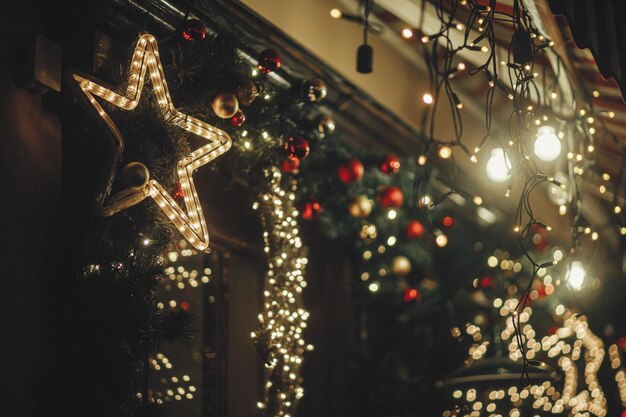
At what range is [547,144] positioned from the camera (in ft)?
15.1

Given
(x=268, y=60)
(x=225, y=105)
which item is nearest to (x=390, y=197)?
(x=268, y=60)

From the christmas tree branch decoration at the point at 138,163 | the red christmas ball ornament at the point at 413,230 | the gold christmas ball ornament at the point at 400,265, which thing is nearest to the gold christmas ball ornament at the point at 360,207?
the red christmas ball ornament at the point at 413,230

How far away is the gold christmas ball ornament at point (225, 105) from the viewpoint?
3.16m

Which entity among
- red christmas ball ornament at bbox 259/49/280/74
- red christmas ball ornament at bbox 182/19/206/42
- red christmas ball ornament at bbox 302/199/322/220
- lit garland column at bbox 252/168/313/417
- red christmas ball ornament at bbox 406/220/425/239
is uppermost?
red christmas ball ornament at bbox 259/49/280/74

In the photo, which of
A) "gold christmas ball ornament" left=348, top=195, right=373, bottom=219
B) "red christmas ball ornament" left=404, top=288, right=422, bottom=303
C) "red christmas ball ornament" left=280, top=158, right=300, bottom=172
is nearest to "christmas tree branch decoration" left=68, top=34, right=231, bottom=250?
"red christmas ball ornament" left=280, top=158, right=300, bottom=172

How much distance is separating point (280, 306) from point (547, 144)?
1.93 meters

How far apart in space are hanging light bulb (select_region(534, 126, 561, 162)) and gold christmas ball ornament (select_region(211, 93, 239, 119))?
215 centimetres

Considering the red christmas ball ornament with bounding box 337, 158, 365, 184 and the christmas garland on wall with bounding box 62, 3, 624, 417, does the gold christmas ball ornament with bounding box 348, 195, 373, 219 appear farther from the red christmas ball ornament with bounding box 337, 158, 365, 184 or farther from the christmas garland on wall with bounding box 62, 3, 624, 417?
the red christmas ball ornament with bounding box 337, 158, 365, 184

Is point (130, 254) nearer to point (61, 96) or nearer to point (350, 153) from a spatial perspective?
point (61, 96)

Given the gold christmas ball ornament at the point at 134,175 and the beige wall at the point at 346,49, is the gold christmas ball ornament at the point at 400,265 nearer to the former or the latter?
the beige wall at the point at 346,49

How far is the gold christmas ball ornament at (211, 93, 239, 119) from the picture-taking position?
10.4ft

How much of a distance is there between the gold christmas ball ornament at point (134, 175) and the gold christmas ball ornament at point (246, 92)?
2.94ft

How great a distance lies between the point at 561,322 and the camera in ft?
22.1

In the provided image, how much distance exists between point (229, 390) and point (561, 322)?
3753mm
